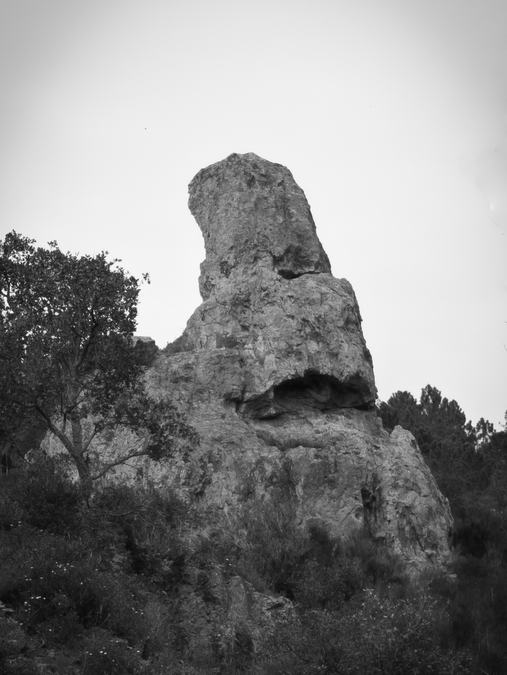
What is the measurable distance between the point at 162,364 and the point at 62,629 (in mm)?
16934

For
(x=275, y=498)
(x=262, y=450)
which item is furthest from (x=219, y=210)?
(x=275, y=498)

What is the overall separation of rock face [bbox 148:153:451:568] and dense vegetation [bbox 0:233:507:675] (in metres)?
1.08

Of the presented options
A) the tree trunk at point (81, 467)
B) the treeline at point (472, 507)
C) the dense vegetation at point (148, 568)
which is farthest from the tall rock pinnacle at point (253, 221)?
the tree trunk at point (81, 467)

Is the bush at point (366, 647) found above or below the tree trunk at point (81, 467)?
below

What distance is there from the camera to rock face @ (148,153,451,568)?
81.4ft

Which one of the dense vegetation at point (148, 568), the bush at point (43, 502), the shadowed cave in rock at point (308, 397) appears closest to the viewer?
the dense vegetation at point (148, 568)

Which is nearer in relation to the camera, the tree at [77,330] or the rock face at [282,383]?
the tree at [77,330]

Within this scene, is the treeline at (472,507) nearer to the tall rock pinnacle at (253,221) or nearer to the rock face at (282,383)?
the rock face at (282,383)

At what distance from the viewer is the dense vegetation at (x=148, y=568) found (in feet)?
40.4

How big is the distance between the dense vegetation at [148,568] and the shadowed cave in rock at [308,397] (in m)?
4.07

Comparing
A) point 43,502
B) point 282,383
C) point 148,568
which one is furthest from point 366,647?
point 282,383

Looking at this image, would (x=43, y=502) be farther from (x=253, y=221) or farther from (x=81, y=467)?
(x=253, y=221)

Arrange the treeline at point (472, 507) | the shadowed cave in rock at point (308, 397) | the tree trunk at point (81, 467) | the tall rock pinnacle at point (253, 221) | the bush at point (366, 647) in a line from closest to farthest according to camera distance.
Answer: the bush at point (366, 647) → the tree trunk at point (81, 467) → the treeline at point (472, 507) → the shadowed cave in rock at point (308, 397) → the tall rock pinnacle at point (253, 221)

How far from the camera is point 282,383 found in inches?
1133
